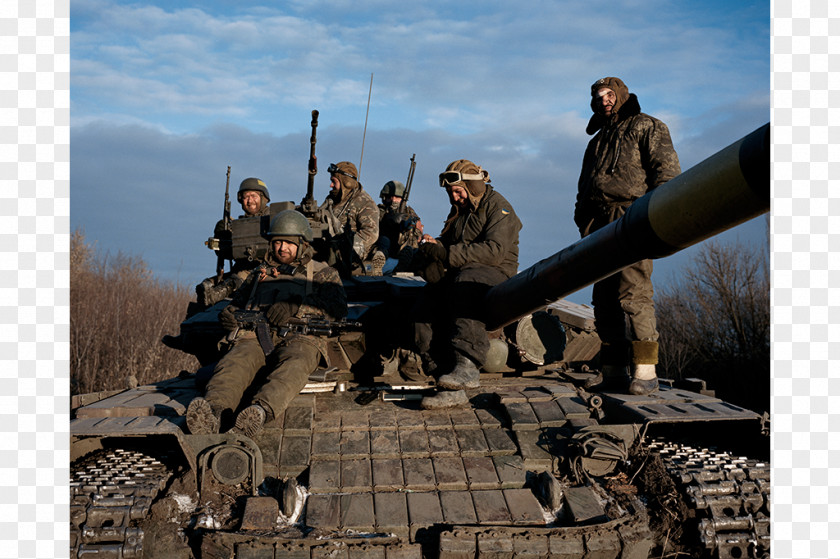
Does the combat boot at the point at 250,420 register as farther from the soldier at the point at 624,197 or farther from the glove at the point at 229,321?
the soldier at the point at 624,197

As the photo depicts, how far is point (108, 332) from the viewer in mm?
26344

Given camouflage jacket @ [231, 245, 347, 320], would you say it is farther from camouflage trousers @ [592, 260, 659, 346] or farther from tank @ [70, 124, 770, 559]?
camouflage trousers @ [592, 260, 659, 346]

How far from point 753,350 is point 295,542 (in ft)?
69.8

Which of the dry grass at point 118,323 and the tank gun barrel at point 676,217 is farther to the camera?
the dry grass at point 118,323

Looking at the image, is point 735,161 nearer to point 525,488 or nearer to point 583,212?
point 525,488

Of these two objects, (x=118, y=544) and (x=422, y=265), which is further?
(x=422, y=265)

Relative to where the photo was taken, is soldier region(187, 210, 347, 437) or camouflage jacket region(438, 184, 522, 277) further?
camouflage jacket region(438, 184, 522, 277)

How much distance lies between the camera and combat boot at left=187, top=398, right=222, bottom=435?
17.2ft

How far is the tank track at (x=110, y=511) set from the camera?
4.61 metres

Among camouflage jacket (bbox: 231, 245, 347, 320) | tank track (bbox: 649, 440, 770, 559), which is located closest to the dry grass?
camouflage jacket (bbox: 231, 245, 347, 320)

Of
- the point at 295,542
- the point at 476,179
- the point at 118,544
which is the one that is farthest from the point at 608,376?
the point at 118,544

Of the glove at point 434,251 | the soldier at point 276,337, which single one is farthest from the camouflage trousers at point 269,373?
the glove at point 434,251

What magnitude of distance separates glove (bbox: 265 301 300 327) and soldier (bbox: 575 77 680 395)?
2.67 m

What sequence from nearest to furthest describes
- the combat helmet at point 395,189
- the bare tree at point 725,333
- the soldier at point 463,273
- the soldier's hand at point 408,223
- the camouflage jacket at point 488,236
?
1. the soldier at point 463,273
2. the camouflage jacket at point 488,236
3. the soldier's hand at point 408,223
4. the combat helmet at point 395,189
5. the bare tree at point 725,333
